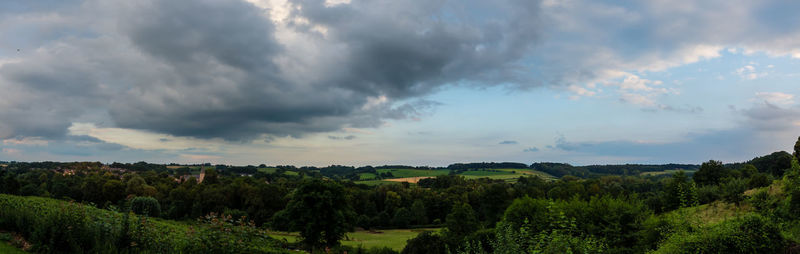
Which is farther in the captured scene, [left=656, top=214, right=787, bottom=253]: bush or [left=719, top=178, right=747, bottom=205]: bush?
[left=719, top=178, right=747, bottom=205]: bush

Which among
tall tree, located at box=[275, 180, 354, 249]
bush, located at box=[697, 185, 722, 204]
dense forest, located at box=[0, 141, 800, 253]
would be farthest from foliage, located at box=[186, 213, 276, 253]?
bush, located at box=[697, 185, 722, 204]

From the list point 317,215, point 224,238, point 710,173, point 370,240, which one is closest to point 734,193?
point 710,173

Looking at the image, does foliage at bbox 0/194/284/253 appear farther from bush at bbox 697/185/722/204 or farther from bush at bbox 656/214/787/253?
bush at bbox 697/185/722/204

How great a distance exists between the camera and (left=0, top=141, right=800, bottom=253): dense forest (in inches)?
323

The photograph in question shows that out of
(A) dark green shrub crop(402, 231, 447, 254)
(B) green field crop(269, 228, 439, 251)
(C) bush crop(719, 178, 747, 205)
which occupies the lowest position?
(B) green field crop(269, 228, 439, 251)

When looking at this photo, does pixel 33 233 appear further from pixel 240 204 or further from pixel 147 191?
pixel 147 191

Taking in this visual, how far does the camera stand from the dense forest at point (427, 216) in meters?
8.21

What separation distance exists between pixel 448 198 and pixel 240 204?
40944mm

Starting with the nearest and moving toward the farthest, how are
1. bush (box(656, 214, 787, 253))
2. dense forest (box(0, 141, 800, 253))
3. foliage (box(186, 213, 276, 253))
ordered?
1. foliage (box(186, 213, 276, 253))
2. dense forest (box(0, 141, 800, 253))
3. bush (box(656, 214, 787, 253))

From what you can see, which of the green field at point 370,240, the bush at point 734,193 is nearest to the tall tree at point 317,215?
the green field at point 370,240

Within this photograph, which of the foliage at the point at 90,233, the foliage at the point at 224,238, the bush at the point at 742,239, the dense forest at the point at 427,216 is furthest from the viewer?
the bush at the point at 742,239

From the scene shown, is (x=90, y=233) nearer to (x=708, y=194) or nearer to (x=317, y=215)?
(x=317, y=215)

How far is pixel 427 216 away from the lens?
7294cm

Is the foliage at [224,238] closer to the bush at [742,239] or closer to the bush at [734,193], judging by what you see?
the bush at [742,239]
